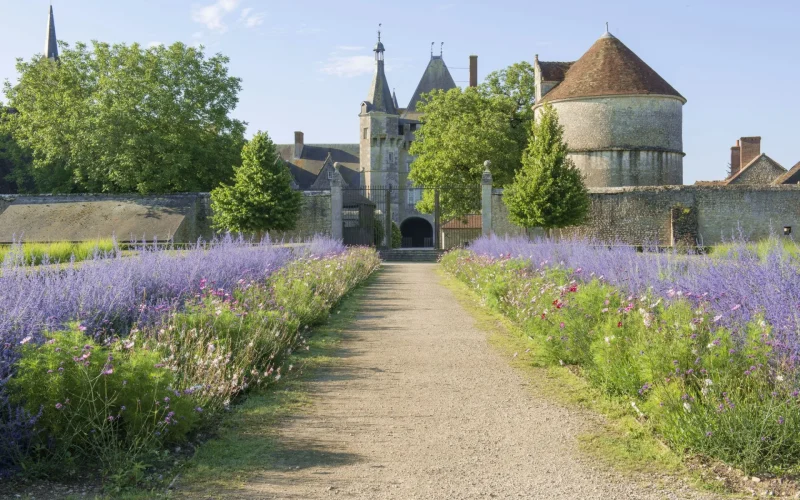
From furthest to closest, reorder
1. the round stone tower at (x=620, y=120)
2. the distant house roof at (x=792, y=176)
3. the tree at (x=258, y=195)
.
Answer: the distant house roof at (x=792, y=176) → the round stone tower at (x=620, y=120) → the tree at (x=258, y=195)

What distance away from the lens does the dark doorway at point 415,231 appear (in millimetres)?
58750

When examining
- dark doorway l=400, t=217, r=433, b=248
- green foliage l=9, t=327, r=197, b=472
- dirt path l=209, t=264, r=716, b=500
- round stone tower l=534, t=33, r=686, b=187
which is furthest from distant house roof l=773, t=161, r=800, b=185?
green foliage l=9, t=327, r=197, b=472

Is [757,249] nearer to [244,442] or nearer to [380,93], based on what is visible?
[244,442]

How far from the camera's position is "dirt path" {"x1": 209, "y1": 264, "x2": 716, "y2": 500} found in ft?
12.6

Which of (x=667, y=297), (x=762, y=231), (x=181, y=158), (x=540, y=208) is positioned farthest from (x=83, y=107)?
(x=667, y=297)

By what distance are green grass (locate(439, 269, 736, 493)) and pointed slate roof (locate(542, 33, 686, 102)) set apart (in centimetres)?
2873

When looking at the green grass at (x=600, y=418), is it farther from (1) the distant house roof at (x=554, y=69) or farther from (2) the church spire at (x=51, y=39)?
(2) the church spire at (x=51, y=39)

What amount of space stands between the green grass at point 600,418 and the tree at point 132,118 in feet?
84.4

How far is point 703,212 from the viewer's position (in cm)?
2977

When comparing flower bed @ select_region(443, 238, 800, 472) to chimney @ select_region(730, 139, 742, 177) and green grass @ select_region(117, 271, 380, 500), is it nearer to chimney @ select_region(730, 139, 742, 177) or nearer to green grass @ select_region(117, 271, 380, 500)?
green grass @ select_region(117, 271, 380, 500)

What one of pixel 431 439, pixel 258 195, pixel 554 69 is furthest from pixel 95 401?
pixel 554 69

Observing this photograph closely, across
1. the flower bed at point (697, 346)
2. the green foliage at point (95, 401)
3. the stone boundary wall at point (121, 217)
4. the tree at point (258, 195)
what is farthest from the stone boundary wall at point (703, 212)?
the green foliage at point (95, 401)

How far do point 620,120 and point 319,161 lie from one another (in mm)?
31728

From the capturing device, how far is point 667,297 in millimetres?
5992
